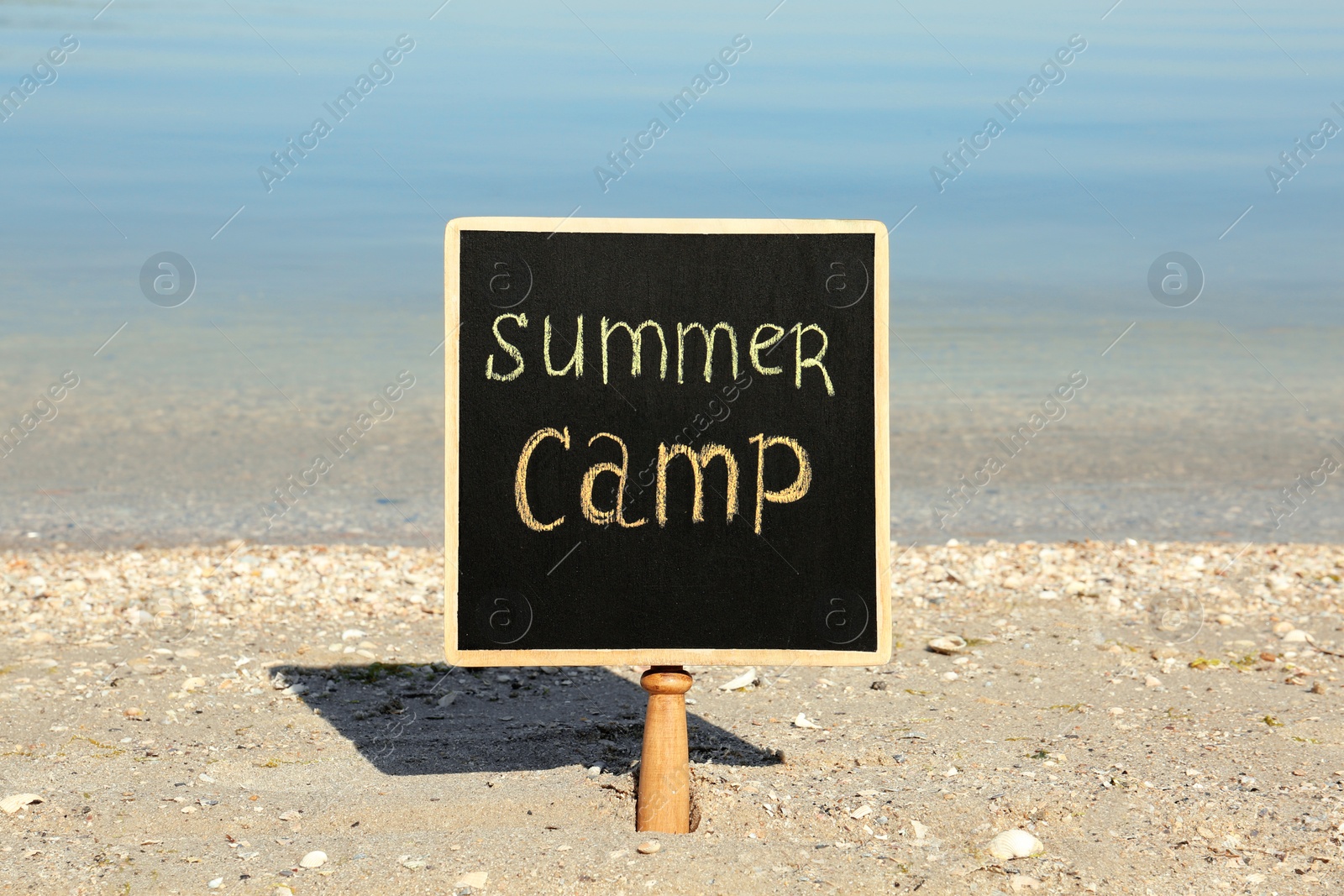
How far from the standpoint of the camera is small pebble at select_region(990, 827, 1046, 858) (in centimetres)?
363

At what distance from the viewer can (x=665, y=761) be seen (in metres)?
3.79

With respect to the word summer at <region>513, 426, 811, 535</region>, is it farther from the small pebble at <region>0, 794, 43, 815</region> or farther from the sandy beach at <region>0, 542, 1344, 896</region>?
the small pebble at <region>0, 794, 43, 815</region>

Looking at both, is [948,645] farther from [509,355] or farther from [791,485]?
[509,355]

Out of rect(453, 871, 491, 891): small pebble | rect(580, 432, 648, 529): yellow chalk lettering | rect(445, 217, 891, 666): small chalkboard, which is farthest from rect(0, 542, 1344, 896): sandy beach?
rect(580, 432, 648, 529): yellow chalk lettering

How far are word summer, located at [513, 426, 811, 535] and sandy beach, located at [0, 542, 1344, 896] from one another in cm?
98

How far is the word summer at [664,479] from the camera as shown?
3785 mm

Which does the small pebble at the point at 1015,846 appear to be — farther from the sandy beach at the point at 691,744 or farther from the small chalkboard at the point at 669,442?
the small chalkboard at the point at 669,442

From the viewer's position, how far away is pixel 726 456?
150 inches

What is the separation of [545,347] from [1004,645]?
3362mm

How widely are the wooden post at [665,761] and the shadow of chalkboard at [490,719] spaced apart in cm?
55

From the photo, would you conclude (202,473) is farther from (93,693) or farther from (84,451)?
(93,693)

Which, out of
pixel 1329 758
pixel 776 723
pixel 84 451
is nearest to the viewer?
pixel 1329 758

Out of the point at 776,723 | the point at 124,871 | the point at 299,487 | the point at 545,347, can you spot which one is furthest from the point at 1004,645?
the point at 299,487

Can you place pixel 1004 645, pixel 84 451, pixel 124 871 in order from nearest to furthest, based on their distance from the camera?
pixel 124 871 < pixel 1004 645 < pixel 84 451
